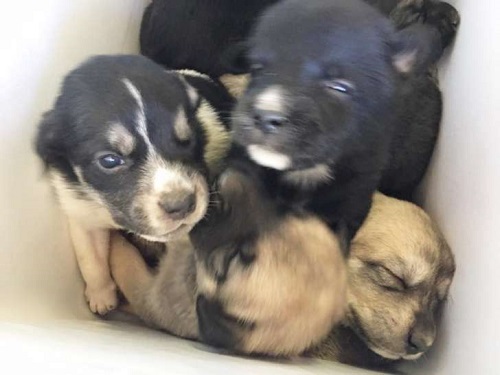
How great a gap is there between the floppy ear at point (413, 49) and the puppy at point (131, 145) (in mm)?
508

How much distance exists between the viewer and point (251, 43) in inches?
67.4

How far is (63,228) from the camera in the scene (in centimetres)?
197

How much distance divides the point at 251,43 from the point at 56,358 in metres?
0.81

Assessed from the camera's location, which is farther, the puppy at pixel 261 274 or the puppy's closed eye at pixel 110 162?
the puppy's closed eye at pixel 110 162

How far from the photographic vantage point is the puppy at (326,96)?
1.53 meters

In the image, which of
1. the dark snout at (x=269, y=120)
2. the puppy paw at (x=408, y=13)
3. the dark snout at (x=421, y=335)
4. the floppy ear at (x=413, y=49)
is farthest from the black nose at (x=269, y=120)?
the puppy paw at (x=408, y=13)

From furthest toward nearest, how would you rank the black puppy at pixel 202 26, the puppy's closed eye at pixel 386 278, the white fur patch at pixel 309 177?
the black puppy at pixel 202 26
the puppy's closed eye at pixel 386 278
the white fur patch at pixel 309 177

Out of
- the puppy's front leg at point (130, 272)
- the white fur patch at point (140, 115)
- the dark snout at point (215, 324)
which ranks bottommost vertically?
the puppy's front leg at point (130, 272)

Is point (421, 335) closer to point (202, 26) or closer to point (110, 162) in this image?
point (110, 162)

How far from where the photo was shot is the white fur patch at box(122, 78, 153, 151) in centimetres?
168

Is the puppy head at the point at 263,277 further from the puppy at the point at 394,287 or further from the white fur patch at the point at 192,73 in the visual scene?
the white fur patch at the point at 192,73

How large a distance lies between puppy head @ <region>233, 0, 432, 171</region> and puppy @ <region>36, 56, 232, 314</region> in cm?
19

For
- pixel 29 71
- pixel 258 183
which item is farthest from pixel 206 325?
pixel 29 71

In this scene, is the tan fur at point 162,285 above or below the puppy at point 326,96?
below
